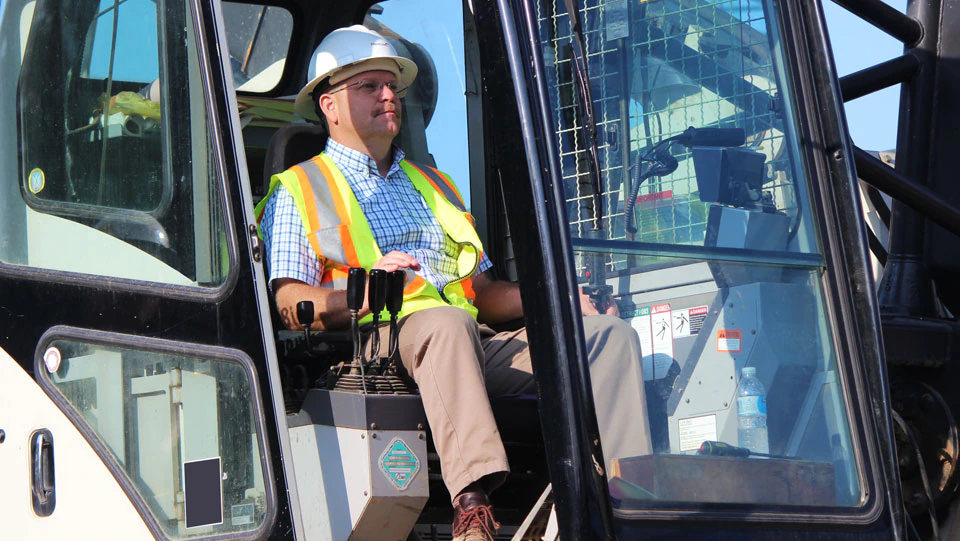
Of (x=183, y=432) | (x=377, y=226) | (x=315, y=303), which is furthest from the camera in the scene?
(x=377, y=226)

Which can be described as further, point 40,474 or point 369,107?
point 369,107

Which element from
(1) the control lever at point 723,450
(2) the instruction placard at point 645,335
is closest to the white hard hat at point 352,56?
(2) the instruction placard at point 645,335

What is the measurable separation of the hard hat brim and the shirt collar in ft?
0.58

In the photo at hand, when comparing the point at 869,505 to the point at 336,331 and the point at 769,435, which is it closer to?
the point at 769,435

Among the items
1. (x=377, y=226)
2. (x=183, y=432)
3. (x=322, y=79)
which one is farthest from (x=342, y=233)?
(x=183, y=432)

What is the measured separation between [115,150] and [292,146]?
89cm

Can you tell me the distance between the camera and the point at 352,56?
3.48m

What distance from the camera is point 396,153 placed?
3621mm

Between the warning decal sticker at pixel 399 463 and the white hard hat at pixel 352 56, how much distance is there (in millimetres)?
1182

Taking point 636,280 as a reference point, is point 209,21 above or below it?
above

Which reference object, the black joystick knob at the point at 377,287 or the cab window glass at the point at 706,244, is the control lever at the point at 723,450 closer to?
the cab window glass at the point at 706,244

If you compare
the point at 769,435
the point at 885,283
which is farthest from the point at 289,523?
the point at 885,283

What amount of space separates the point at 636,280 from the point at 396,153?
1.14 meters

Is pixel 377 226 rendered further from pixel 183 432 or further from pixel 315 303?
pixel 183 432
